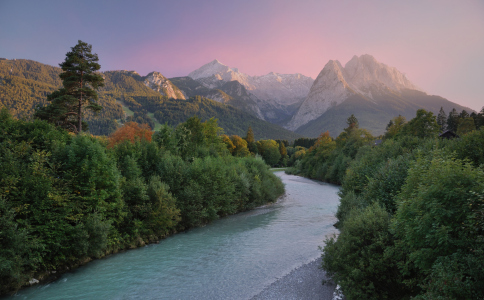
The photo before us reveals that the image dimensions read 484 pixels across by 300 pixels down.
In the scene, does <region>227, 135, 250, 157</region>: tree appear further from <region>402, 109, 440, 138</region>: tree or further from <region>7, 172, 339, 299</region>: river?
<region>7, 172, 339, 299</region>: river

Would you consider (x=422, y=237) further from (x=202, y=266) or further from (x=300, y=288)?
(x=202, y=266)

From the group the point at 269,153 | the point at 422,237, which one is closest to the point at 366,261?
the point at 422,237

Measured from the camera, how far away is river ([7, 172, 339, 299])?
12969 millimetres

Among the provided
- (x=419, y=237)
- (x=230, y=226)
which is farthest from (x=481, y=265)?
(x=230, y=226)

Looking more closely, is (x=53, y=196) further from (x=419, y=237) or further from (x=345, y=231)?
(x=419, y=237)

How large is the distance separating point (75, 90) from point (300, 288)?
2962 centimetres

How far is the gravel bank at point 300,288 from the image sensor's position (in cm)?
1199

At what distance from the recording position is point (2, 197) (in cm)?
1280

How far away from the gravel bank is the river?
1.92 feet

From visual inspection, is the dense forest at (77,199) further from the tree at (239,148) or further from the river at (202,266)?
the tree at (239,148)

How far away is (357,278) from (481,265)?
4.76 metres

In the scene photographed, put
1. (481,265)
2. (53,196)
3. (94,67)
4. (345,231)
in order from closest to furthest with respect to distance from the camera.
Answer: (481,265) < (345,231) < (53,196) < (94,67)

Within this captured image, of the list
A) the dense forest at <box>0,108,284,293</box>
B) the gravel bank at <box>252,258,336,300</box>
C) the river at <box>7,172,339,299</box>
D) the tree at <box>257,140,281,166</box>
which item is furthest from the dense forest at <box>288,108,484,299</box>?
the tree at <box>257,140,281,166</box>

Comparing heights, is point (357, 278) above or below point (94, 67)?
below
